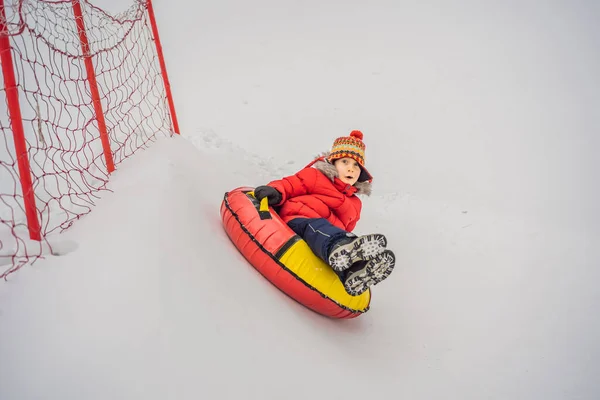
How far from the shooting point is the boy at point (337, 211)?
1.67 m

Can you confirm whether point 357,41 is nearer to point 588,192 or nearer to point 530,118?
point 530,118

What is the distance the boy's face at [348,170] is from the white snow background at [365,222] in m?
0.79

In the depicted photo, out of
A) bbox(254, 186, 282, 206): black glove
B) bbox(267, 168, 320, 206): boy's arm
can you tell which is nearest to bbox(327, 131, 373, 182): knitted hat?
bbox(267, 168, 320, 206): boy's arm

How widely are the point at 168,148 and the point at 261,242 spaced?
3.59 feet

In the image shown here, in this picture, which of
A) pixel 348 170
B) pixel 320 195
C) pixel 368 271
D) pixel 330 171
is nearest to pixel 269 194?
pixel 320 195

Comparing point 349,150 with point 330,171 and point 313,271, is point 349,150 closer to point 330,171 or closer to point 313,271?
point 330,171

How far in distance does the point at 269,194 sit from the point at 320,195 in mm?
351

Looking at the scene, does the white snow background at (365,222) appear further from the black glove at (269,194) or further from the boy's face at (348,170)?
the boy's face at (348,170)

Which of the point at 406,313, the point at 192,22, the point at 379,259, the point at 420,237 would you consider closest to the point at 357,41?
the point at 192,22

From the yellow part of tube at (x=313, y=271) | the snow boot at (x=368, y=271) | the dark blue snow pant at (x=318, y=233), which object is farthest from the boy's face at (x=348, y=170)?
the snow boot at (x=368, y=271)

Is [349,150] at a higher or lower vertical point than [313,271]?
higher

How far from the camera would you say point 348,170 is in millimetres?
2344

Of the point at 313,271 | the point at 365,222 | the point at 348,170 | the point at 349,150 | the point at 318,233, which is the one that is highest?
the point at 349,150

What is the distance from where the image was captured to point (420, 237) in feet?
10.9
